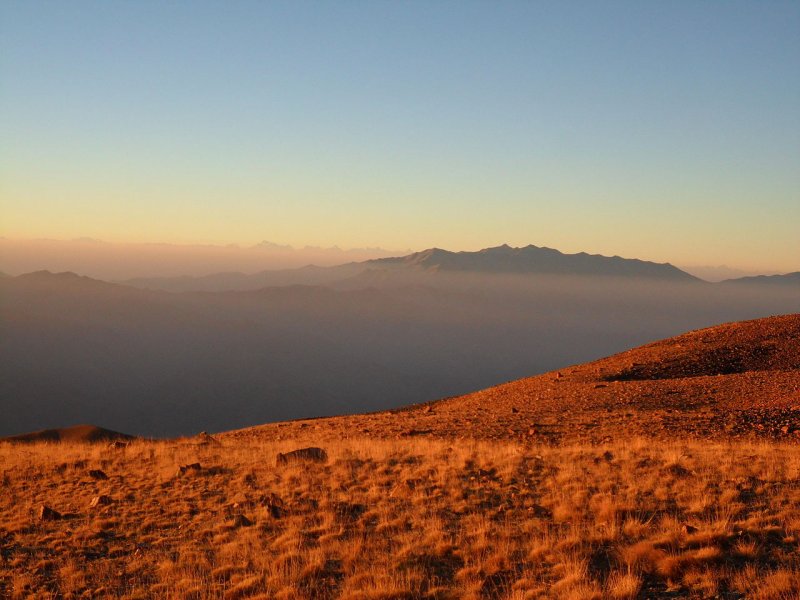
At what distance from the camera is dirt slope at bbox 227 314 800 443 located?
703 inches

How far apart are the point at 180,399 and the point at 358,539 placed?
605 feet

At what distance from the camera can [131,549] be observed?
9555mm

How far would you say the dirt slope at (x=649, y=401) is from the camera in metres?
17.8

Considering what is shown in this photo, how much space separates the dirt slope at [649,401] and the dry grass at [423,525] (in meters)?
2.90

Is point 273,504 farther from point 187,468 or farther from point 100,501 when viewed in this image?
point 187,468

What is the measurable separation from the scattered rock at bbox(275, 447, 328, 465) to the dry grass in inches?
18.2

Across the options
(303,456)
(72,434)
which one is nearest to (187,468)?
(303,456)

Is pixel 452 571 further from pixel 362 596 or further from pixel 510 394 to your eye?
pixel 510 394

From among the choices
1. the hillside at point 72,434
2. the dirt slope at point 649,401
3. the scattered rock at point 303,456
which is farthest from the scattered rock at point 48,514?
the hillside at point 72,434

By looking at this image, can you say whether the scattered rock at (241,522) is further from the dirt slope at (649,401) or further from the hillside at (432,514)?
the dirt slope at (649,401)

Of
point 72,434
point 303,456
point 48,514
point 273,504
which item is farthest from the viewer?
point 72,434

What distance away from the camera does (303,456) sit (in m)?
15.1

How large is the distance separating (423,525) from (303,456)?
19.8 feet

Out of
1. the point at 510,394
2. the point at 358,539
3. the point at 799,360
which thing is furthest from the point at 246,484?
the point at 799,360
